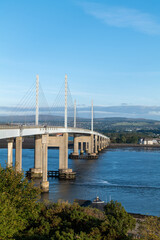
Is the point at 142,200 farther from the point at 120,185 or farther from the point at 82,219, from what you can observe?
the point at 82,219

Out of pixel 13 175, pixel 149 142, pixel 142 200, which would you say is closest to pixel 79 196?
pixel 142 200

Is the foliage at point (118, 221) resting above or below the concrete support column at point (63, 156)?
below

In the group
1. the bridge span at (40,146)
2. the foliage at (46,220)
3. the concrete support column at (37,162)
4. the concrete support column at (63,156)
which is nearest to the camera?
the foliage at (46,220)

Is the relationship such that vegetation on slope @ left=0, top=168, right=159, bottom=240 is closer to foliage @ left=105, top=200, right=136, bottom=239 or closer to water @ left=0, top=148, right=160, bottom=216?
foliage @ left=105, top=200, right=136, bottom=239

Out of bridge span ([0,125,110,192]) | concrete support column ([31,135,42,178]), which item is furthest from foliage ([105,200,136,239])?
concrete support column ([31,135,42,178])

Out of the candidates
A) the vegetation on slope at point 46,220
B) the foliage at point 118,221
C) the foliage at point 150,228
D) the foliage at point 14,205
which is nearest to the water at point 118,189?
the foliage at point 118,221

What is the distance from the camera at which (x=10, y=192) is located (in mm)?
14086

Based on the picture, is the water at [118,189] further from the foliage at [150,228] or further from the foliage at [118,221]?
the foliage at [150,228]

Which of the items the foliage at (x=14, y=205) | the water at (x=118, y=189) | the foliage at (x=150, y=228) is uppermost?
the foliage at (x=14, y=205)

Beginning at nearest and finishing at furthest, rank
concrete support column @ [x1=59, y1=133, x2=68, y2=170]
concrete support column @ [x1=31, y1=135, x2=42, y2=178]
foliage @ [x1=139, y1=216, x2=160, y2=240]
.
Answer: foliage @ [x1=139, y1=216, x2=160, y2=240]
concrete support column @ [x1=31, y1=135, x2=42, y2=178]
concrete support column @ [x1=59, y1=133, x2=68, y2=170]

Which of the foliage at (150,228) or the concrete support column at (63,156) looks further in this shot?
the concrete support column at (63,156)

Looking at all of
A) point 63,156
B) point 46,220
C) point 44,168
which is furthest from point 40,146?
point 46,220

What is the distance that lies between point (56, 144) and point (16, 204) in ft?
77.0

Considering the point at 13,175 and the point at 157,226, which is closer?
the point at 157,226
